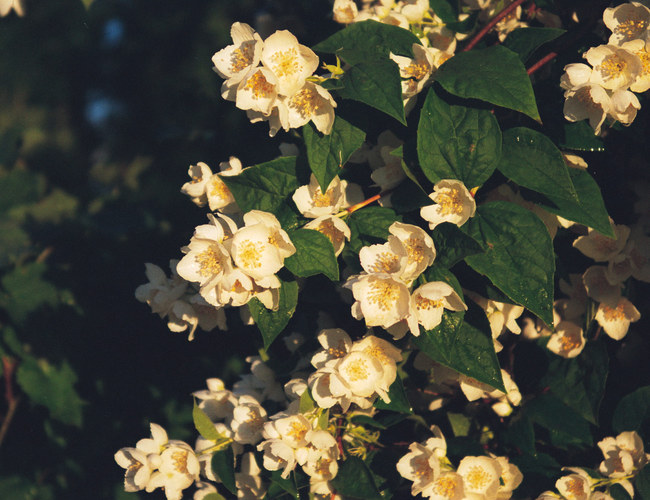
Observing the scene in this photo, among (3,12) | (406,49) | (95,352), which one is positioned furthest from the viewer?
(95,352)

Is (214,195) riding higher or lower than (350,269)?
higher

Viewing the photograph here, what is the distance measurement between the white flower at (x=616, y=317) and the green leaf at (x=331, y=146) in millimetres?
644

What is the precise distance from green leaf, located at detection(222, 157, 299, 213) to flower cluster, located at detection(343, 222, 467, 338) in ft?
0.70

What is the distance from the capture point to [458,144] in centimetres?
105

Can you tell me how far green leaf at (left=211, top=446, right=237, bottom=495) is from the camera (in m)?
1.23

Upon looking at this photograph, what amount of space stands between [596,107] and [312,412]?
768 millimetres

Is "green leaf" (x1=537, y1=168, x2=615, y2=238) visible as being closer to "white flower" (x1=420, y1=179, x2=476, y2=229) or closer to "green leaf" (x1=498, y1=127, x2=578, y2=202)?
"green leaf" (x1=498, y1=127, x2=578, y2=202)

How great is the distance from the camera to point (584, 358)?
1323mm

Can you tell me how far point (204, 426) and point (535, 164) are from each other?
853mm

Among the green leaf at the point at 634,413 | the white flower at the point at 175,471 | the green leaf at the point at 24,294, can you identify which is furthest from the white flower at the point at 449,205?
the green leaf at the point at 24,294

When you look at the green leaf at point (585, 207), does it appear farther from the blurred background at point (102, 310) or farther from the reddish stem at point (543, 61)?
the blurred background at point (102, 310)

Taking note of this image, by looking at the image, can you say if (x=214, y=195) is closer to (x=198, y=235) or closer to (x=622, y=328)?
(x=198, y=235)

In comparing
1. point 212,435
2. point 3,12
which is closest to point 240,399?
point 212,435

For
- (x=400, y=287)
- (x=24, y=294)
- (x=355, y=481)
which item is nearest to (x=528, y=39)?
(x=400, y=287)
